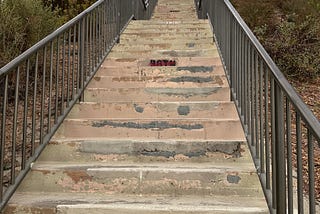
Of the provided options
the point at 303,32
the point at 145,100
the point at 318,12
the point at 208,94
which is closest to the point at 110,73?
the point at 145,100

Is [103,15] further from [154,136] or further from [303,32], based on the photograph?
[303,32]

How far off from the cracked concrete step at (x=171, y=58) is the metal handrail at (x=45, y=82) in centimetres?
13

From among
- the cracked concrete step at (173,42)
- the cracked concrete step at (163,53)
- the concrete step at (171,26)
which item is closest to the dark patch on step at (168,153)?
the cracked concrete step at (163,53)

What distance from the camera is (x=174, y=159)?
264cm

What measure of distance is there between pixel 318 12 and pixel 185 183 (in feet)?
15.5

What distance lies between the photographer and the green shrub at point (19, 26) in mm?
4113

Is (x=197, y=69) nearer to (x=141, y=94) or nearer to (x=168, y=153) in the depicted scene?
(x=141, y=94)

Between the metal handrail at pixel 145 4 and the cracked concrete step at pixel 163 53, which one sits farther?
the metal handrail at pixel 145 4

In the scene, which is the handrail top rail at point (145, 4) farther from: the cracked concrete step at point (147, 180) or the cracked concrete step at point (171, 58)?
the cracked concrete step at point (147, 180)

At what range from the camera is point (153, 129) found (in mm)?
2930

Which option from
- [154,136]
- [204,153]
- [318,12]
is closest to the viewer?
[204,153]

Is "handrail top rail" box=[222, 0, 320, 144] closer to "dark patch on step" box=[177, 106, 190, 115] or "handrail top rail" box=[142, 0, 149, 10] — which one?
"dark patch on step" box=[177, 106, 190, 115]

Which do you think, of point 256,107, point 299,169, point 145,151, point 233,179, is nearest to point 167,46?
point 145,151

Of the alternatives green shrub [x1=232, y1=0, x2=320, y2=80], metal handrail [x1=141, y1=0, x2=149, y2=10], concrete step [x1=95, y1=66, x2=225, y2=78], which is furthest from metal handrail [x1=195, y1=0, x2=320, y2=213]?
metal handrail [x1=141, y1=0, x2=149, y2=10]
